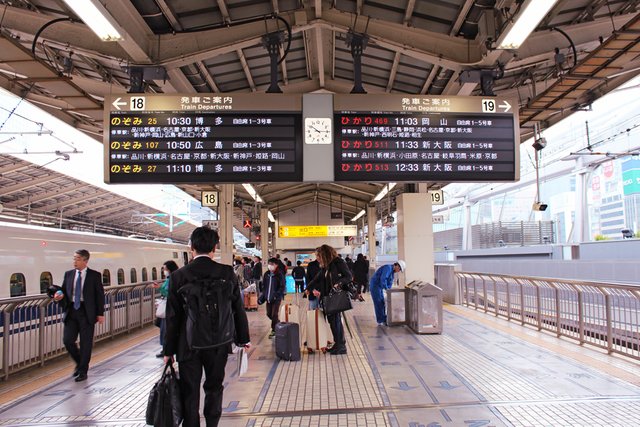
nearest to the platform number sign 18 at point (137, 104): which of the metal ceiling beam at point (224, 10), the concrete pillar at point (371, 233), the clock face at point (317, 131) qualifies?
the metal ceiling beam at point (224, 10)

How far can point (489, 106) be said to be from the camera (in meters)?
6.64

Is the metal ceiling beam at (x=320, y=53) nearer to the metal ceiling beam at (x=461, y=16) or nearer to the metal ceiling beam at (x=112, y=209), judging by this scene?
the metal ceiling beam at (x=461, y=16)

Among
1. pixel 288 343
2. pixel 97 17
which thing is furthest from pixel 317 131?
pixel 288 343

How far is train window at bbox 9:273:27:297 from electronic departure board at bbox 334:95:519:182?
5.68 meters

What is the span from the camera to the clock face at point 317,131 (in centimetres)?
638

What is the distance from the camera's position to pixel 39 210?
71.8ft

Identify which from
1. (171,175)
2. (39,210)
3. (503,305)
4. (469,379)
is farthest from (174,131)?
(39,210)

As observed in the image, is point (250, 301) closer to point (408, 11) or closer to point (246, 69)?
point (246, 69)

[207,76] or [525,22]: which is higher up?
[207,76]

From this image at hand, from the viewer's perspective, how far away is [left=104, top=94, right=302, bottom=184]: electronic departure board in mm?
6219

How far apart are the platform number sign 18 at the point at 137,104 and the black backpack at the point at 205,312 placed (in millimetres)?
3603

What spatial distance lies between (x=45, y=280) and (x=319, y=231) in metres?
18.7

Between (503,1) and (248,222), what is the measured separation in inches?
689

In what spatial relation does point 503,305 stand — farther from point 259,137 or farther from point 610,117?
point 610,117
